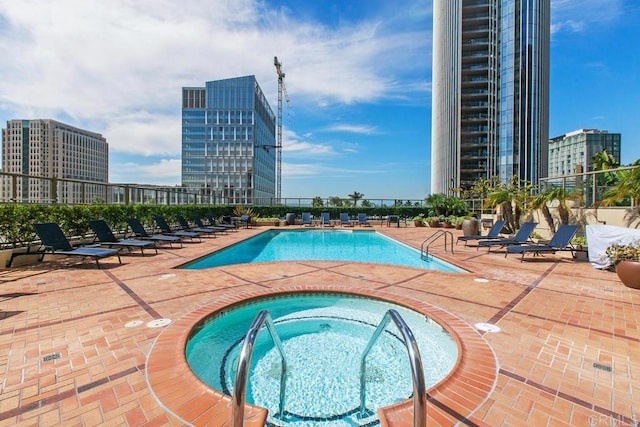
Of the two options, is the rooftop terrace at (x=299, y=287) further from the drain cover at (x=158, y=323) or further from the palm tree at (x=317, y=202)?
the palm tree at (x=317, y=202)

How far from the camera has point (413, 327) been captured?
3863mm

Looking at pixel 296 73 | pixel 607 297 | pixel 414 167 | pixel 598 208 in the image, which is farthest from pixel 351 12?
pixel 414 167

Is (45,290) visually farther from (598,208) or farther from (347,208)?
(347,208)

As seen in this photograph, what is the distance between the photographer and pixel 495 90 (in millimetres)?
45375

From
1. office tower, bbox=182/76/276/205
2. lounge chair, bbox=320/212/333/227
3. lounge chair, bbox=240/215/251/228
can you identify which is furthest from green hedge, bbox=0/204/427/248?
office tower, bbox=182/76/276/205

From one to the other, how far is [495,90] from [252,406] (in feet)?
178

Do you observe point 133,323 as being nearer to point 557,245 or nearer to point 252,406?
point 252,406

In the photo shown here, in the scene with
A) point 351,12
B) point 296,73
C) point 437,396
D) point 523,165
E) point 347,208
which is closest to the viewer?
point 437,396

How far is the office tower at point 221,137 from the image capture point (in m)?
77.1

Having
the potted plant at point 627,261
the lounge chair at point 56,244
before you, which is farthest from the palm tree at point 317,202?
the potted plant at point 627,261

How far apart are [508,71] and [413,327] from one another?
52.3m

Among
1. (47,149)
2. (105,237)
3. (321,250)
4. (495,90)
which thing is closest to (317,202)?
(321,250)

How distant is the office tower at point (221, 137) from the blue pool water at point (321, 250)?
64913 mm

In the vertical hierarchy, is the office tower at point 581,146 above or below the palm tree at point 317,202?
above
